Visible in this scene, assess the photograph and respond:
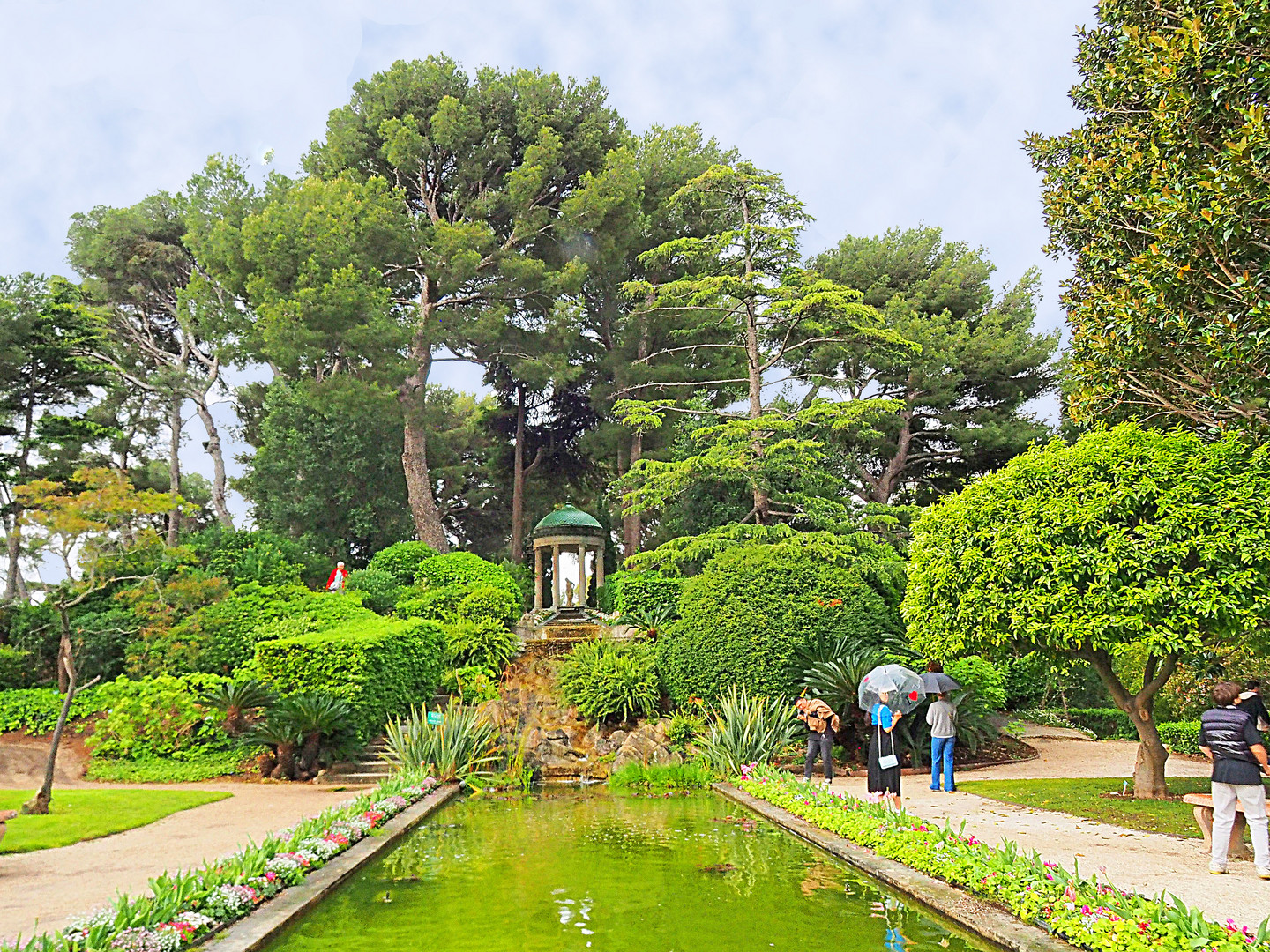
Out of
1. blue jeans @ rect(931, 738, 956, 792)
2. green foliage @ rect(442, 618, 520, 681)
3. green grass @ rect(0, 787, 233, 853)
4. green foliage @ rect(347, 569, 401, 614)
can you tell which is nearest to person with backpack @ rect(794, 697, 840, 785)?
blue jeans @ rect(931, 738, 956, 792)

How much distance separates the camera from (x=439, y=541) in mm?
23562

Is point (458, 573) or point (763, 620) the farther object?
point (458, 573)

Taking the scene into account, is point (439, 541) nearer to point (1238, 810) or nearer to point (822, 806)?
point (822, 806)

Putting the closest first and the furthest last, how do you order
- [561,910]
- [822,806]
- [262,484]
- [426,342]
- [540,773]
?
[561,910]
[822,806]
[540,773]
[426,342]
[262,484]

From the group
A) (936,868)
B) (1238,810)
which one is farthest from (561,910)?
(1238,810)

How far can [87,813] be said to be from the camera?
29.6 ft

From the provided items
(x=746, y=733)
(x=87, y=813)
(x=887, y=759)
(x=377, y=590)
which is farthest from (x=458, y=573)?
(x=887, y=759)

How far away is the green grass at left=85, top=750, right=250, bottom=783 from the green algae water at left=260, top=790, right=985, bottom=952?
582 cm

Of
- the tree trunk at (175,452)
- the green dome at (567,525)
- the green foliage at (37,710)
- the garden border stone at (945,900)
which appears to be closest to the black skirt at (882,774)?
the garden border stone at (945,900)

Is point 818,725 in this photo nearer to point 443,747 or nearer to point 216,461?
point 443,747

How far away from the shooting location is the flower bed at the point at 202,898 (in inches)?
155

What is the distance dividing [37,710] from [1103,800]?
16.1 m

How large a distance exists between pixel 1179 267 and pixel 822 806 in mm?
5615

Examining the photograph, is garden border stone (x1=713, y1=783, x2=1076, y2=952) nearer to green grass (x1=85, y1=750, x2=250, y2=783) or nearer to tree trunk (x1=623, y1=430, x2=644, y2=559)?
green grass (x1=85, y1=750, x2=250, y2=783)
